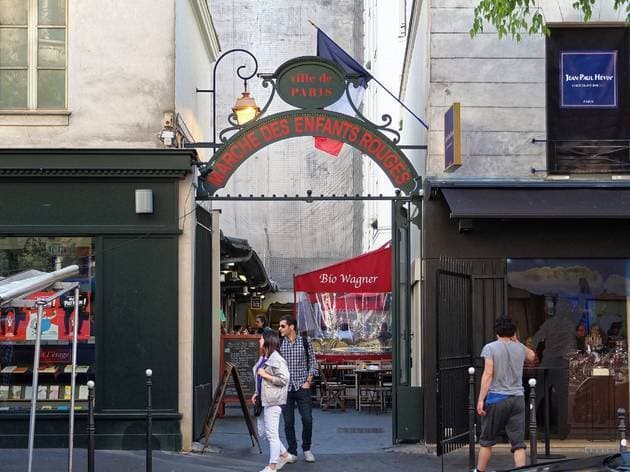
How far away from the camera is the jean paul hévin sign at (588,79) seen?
47.1 ft

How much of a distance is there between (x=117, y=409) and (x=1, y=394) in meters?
1.58

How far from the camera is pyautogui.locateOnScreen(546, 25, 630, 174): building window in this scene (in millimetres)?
14297

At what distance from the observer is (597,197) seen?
13.8 m

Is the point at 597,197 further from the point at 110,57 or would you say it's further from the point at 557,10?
the point at 110,57

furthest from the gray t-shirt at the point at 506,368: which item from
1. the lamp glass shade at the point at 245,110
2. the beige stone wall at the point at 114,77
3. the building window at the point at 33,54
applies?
the building window at the point at 33,54

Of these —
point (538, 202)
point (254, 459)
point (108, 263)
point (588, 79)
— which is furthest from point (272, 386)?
point (588, 79)

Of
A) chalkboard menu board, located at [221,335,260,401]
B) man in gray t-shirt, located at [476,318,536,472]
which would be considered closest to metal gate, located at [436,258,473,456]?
man in gray t-shirt, located at [476,318,536,472]

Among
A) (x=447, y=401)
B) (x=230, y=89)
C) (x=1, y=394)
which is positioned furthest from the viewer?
(x=230, y=89)

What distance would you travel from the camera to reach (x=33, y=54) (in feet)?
47.1

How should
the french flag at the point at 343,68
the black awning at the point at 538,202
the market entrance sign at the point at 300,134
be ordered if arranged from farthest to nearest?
1. the french flag at the point at 343,68
2. the market entrance sign at the point at 300,134
3. the black awning at the point at 538,202

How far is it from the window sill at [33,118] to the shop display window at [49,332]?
1.50 m

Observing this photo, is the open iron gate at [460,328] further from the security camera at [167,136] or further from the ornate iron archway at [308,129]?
the security camera at [167,136]

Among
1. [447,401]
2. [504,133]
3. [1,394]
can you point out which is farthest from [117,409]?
[504,133]

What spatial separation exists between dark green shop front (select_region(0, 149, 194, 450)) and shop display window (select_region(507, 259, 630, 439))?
456 centimetres
